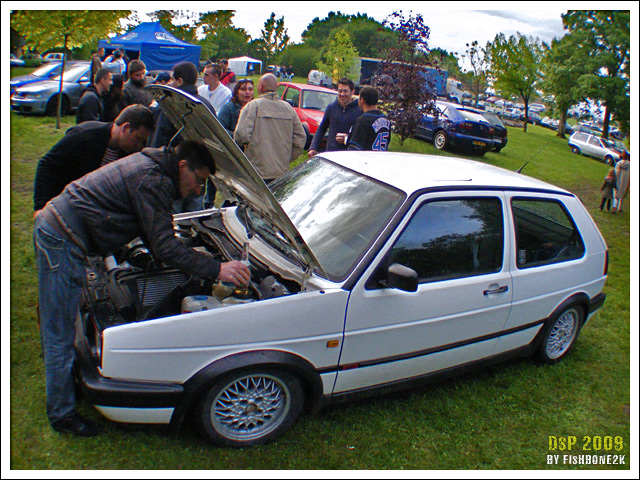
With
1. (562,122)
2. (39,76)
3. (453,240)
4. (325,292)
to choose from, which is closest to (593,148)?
(562,122)

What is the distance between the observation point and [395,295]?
308cm

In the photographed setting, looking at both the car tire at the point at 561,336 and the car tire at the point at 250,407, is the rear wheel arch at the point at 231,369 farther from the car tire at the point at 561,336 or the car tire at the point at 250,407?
the car tire at the point at 561,336

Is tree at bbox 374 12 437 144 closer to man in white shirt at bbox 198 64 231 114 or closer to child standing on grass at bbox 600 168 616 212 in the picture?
child standing on grass at bbox 600 168 616 212

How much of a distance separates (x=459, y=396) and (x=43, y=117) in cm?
1234

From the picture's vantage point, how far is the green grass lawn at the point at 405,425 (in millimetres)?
2822

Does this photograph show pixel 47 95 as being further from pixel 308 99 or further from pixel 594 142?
pixel 594 142

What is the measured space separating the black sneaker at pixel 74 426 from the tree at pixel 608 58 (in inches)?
1290

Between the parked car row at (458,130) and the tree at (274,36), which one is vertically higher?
the tree at (274,36)

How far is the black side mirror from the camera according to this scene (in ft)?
9.44

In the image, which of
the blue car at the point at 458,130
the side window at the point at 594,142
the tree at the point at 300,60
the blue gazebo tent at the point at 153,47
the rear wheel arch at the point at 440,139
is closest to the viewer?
the blue car at the point at 458,130

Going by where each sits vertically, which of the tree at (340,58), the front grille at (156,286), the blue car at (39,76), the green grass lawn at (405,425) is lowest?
the green grass lawn at (405,425)

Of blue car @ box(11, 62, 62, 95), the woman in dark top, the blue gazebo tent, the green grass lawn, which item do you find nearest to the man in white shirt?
the woman in dark top

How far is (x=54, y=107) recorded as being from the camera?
12312 millimetres

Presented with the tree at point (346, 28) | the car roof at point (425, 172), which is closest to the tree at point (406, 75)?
the car roof at point (425, 172)
